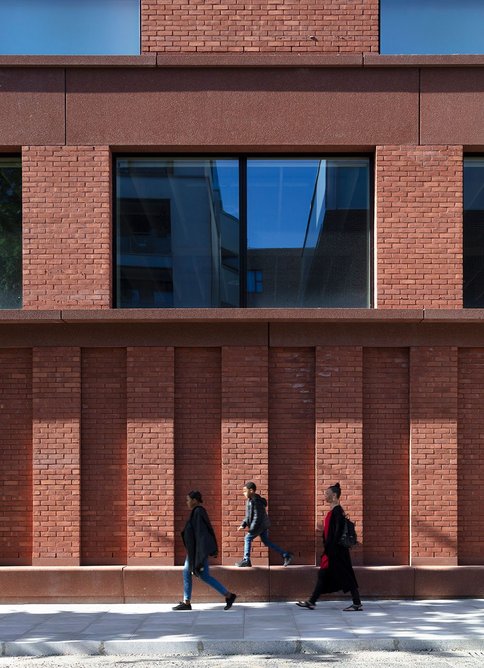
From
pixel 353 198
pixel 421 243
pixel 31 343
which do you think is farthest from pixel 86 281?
pixel 421 243

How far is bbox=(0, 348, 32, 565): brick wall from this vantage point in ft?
38.9

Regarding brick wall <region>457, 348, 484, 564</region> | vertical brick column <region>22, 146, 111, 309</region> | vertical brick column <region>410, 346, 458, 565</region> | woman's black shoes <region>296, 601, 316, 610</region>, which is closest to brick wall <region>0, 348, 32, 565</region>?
vertical brick column <region>22, 146, 111, 309</region>

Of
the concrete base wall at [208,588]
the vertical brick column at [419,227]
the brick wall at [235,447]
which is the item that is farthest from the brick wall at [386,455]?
the vertical brick column at [419,227]

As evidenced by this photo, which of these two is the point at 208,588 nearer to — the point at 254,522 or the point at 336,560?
the point at 254,522

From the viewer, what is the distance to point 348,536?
1067 cm

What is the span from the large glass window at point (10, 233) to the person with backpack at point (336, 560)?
5.72 meters

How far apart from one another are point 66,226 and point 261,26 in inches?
169

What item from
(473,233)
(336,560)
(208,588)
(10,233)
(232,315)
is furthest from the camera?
(10,233)

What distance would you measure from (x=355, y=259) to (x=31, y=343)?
515cm

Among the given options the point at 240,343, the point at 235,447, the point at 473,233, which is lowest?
the point at 235,447

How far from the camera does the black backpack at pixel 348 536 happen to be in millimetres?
10625

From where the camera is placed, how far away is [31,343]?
11.9 metres

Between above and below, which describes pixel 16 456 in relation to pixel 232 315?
below

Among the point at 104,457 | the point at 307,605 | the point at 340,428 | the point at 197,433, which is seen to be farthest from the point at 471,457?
the point at 104,457
